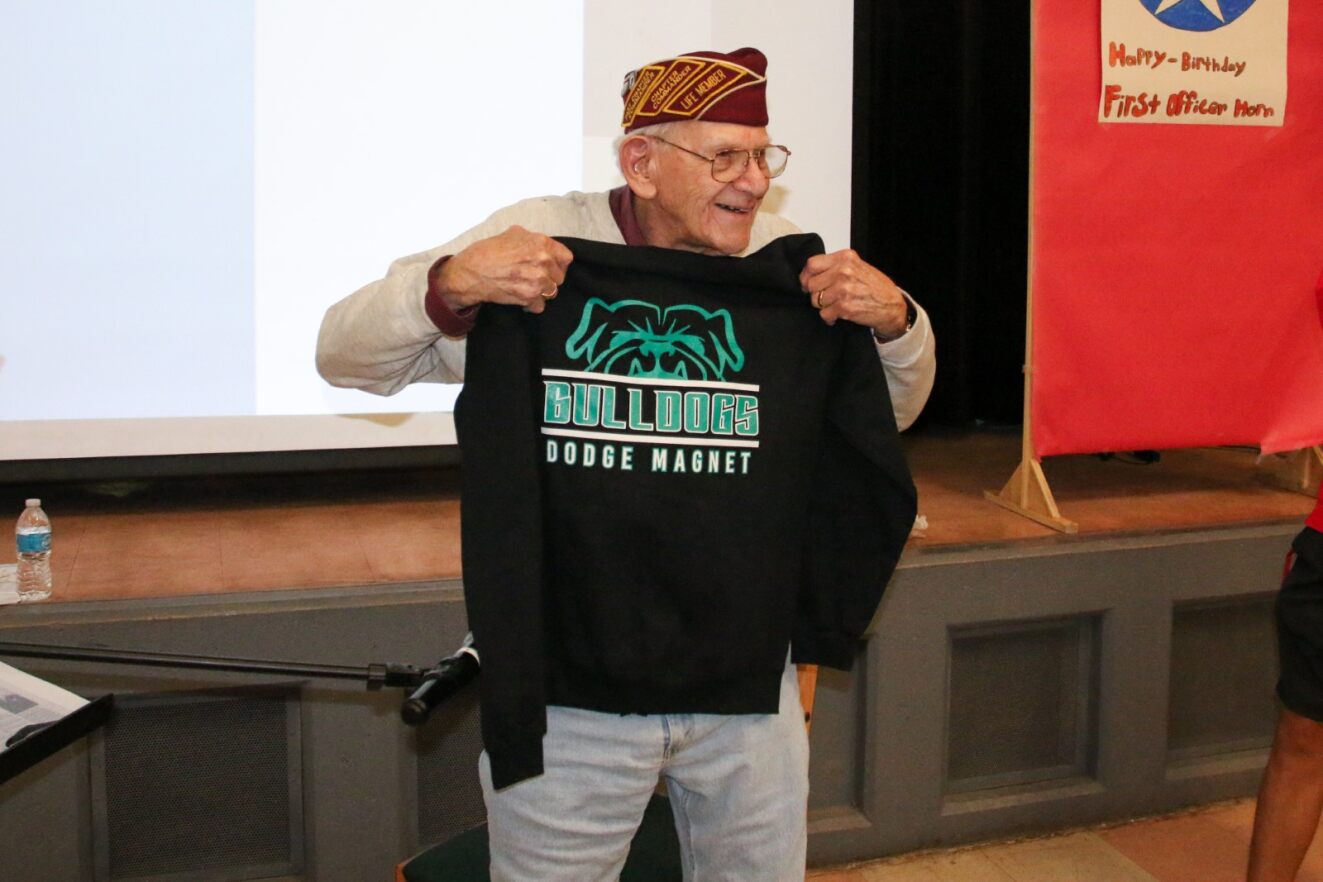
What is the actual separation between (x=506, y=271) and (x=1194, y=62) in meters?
2.19

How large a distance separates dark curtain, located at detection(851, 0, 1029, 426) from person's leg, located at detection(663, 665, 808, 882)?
2848 mm

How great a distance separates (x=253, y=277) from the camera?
107 inches

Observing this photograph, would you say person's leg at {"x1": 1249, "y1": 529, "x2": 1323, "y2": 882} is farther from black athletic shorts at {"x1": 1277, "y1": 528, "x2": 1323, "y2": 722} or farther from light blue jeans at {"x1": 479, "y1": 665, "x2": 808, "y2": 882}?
light blue jeans at {"x1": 479, "y1": 665, "x2": 808, "y2": 882}

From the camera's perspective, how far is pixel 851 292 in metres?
1.36

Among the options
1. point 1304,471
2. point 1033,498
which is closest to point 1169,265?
point 1033,498

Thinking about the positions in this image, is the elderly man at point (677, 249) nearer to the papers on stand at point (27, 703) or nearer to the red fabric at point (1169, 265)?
the papers on stand at point (27, 703)

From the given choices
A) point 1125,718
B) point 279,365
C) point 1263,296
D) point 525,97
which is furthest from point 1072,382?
point 279,365

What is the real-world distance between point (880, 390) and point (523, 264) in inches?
17.8

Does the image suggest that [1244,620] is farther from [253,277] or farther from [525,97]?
[253,277]

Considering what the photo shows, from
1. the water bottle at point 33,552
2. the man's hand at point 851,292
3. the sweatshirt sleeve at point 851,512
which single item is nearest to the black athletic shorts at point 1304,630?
the sweatshirt sleeve at point 851,512

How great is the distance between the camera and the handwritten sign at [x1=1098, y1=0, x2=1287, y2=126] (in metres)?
2.76

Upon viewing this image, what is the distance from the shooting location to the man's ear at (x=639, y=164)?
1455 mm

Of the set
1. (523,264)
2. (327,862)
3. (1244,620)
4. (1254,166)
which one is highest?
(1254,166)

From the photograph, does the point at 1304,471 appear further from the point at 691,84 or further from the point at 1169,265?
the point at 691,84
